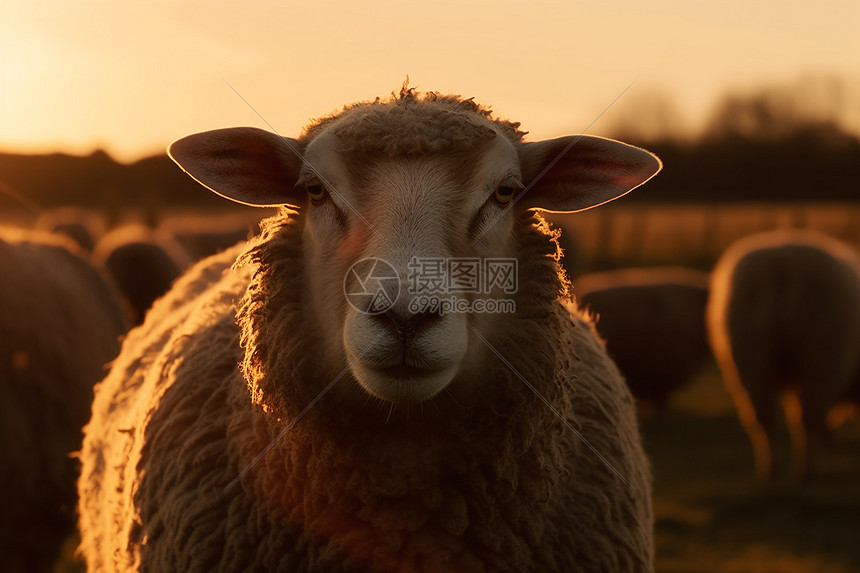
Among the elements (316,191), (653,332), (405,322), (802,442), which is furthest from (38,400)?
(653,332)

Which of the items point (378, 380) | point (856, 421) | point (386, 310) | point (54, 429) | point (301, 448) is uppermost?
point (386, 310)

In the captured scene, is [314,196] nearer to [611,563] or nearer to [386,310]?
[386,310]

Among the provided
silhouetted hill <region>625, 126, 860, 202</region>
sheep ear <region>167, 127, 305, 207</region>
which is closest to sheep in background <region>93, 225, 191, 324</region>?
sheep ear <region>167, 127, 305, 207</region>

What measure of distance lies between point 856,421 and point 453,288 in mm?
10434

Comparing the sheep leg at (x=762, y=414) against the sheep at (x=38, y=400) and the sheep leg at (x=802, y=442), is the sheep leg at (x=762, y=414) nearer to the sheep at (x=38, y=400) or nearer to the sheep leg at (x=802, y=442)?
the sheep leg at (x=802, y=442)

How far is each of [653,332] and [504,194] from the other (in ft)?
30.1

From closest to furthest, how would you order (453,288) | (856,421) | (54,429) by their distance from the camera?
(453,288) → (54,429) → (856,421)

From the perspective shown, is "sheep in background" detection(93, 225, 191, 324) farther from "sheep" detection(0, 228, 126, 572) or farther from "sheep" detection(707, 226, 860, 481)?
"sheep" detection(707, 226, 860, 481)

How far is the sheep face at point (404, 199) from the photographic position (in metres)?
1.95

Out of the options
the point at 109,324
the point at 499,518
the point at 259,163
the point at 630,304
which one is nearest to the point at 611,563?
the point at 499,518

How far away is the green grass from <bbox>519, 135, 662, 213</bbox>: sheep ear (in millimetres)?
4234

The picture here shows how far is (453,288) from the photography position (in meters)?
2.02

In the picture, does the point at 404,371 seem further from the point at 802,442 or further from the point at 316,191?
the point at 802,442

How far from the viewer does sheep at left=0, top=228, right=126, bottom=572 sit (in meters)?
4.19
